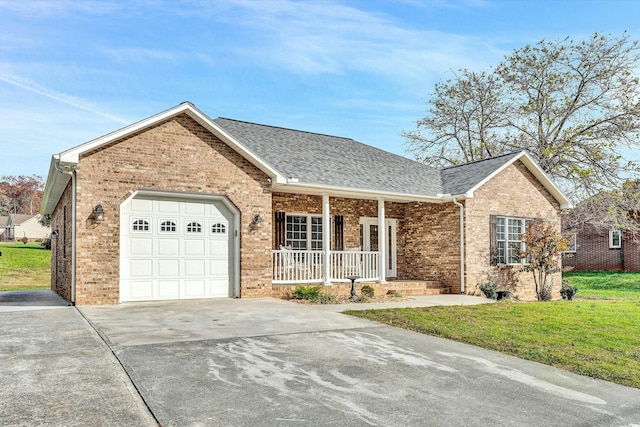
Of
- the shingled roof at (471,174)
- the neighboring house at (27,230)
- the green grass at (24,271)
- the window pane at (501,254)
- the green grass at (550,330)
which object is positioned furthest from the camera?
the neighboring house at (27,230)

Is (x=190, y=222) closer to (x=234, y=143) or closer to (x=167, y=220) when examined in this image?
(x=167, y=220)

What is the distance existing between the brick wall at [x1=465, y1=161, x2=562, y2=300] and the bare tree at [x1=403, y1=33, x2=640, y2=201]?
7.76 meters

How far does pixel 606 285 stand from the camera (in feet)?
79.3

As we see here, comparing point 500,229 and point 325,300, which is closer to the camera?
point 325,300

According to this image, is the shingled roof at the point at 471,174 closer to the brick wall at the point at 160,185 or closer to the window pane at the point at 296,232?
the window pane at the point at 296,232

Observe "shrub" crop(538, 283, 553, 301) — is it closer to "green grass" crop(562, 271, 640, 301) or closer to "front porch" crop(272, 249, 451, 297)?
"green grass" crop(562, 271, 640, 301)

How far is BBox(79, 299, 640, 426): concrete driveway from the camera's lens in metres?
4.36

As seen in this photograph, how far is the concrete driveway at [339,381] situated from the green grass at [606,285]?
14977 mm

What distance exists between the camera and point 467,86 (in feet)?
95.6

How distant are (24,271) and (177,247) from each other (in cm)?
2124

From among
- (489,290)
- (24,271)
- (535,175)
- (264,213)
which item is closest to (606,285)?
(535,175)

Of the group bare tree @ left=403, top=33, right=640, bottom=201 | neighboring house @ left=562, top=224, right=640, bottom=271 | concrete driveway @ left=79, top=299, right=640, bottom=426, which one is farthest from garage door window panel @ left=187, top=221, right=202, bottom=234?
neighboring house @ left=562, top=224, right=640, bottom=271

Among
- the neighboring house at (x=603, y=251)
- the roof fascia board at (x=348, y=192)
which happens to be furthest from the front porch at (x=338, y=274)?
the neighboring house at (x=603, y=251)

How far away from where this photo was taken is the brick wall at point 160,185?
1099 centimetres
